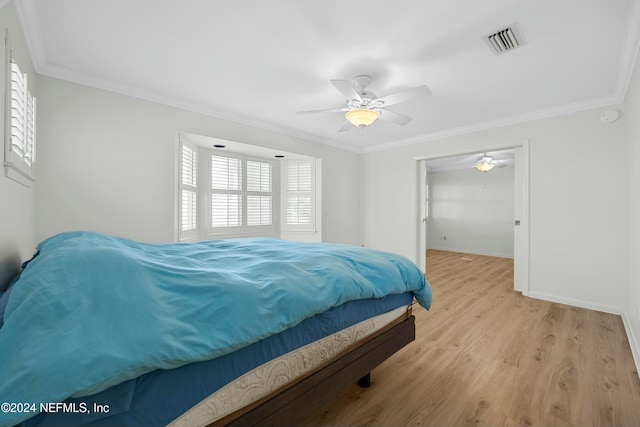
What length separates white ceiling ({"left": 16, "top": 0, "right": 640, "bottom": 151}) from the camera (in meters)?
1.71

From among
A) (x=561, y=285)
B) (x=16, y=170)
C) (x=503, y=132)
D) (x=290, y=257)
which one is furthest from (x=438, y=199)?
(x=16, y=170)

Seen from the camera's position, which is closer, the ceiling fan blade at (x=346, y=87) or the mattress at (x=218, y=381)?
the mattress at (x=218, y=381)

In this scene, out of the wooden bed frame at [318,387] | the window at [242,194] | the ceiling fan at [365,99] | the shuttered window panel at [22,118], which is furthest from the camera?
the window at [242,194]

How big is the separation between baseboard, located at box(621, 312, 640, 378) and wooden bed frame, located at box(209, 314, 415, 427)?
1.69 m

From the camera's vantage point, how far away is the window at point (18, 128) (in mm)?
1518

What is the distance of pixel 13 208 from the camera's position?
170 cm

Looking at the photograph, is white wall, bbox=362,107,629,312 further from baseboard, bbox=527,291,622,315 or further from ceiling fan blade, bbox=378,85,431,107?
ceiling fan blade, bbox=378,85,431,107

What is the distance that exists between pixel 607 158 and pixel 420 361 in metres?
3.03

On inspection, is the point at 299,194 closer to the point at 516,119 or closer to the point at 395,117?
the point at 395,117

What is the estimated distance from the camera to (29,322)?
0.69 meters

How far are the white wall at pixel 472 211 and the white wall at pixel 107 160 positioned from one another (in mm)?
6115

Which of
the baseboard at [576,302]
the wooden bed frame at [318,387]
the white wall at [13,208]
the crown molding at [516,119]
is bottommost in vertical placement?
the baseboard at [576,302]

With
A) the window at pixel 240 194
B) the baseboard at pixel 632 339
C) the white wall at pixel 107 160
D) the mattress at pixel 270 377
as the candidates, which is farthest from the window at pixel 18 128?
the baseboard at pixel 632 339

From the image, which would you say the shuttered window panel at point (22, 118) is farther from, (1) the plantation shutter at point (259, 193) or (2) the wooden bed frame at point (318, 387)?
(1) the plantation shutter at point (259, 193)
